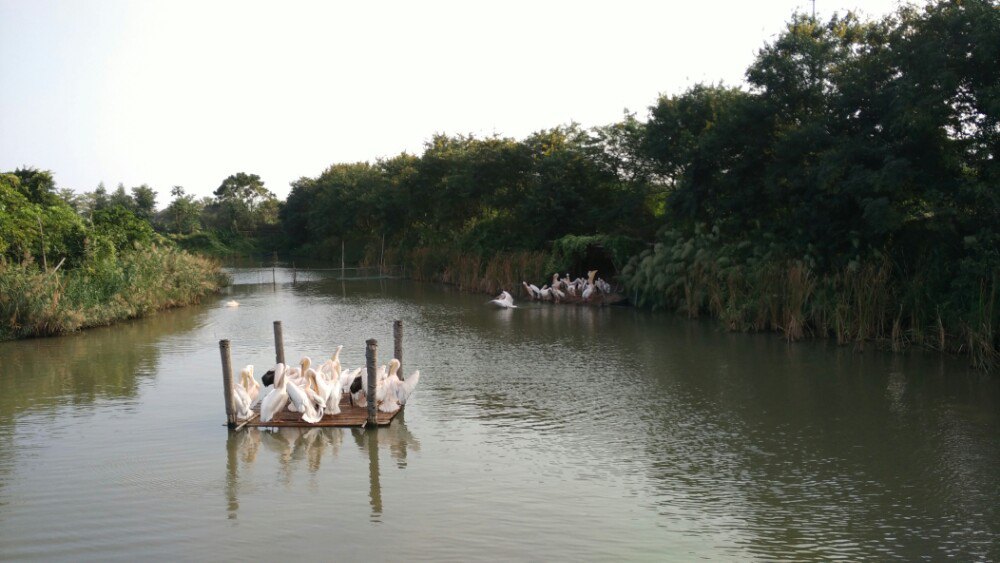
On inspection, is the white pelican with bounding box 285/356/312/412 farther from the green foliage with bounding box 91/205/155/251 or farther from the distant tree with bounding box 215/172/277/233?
the distant tree with bounding box 215/172/277/233

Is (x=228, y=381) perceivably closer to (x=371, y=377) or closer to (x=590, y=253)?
(x=371, y=377)

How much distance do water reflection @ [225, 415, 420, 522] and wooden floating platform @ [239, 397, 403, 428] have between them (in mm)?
124

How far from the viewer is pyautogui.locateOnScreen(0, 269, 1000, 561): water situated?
718cm

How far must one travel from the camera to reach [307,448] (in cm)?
1011

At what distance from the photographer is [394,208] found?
48.1 metres

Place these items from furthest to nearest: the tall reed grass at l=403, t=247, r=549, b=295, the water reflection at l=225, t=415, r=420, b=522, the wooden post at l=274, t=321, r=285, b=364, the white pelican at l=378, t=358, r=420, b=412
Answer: the tall reed grass at l=403, t=247, r=549, b=295 < the wooden post at l=274, t=321, r=285, b=364 < the white pelican at l=378, t=358, r=420, b=412 < the water reflection at l=225, t=415, r=420, b=522

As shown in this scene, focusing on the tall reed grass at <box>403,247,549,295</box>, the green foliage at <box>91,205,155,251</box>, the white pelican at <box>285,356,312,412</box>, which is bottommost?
the white pelican at <box>285,356,312,412</box>

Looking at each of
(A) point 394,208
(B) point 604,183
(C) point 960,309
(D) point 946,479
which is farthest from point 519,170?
(D) point 946,479

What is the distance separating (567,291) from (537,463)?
18.5 m

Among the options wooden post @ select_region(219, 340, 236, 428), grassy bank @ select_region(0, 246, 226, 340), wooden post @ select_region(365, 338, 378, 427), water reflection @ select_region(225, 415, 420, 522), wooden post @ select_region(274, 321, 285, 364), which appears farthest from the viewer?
grassy bank @ select_region(0, 246, 226, 340)

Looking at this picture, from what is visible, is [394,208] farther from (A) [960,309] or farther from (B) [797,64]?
(A) [960,309]

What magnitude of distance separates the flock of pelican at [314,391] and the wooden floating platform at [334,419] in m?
0.07

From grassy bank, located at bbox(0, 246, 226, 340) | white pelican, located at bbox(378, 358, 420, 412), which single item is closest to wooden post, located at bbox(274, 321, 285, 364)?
white pelican, located at bbox(378, 358, 420, 412)

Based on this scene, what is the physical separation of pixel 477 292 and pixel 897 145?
18630mm
